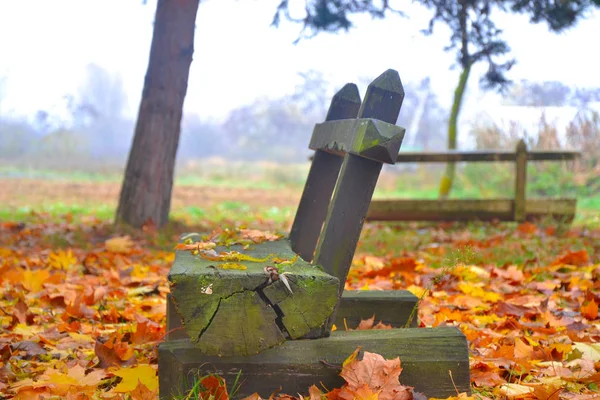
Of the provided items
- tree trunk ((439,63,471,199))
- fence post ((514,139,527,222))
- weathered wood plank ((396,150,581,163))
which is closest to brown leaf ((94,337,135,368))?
weathered wood plank ((396,150,581,163))

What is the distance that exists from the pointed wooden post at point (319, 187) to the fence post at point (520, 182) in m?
5.55

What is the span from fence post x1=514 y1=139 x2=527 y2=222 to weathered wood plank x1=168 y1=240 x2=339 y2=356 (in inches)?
251

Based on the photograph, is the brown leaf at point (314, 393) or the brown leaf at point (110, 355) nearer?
the brown leaf at point (314, 393)

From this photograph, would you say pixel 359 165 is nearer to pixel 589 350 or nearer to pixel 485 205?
pixel 589 350

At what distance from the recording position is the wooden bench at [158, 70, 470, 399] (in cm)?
167

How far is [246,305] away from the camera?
1.67 meters

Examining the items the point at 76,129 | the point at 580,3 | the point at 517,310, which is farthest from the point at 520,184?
the point at 76,129

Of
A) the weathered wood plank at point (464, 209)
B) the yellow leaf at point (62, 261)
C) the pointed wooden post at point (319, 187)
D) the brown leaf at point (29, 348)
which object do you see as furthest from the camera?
the weathered wood plank at point (464, 209)

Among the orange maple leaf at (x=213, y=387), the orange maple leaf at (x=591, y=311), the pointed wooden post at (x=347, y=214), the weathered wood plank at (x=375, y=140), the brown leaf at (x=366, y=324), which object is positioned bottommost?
the orange maple leaf at (x=213, y=387)

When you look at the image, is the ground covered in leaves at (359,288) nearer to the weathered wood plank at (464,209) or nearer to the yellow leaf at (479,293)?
the yellow leaf at (479,293)

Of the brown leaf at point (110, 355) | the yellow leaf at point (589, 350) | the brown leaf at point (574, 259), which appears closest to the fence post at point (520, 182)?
the brown leaf at point (574, 259)

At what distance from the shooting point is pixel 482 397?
185cm

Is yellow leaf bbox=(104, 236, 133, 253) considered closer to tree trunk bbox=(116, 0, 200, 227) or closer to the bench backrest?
tree trunk bbox=(116, 0, 200, 227)

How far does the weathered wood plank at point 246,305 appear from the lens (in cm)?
166
